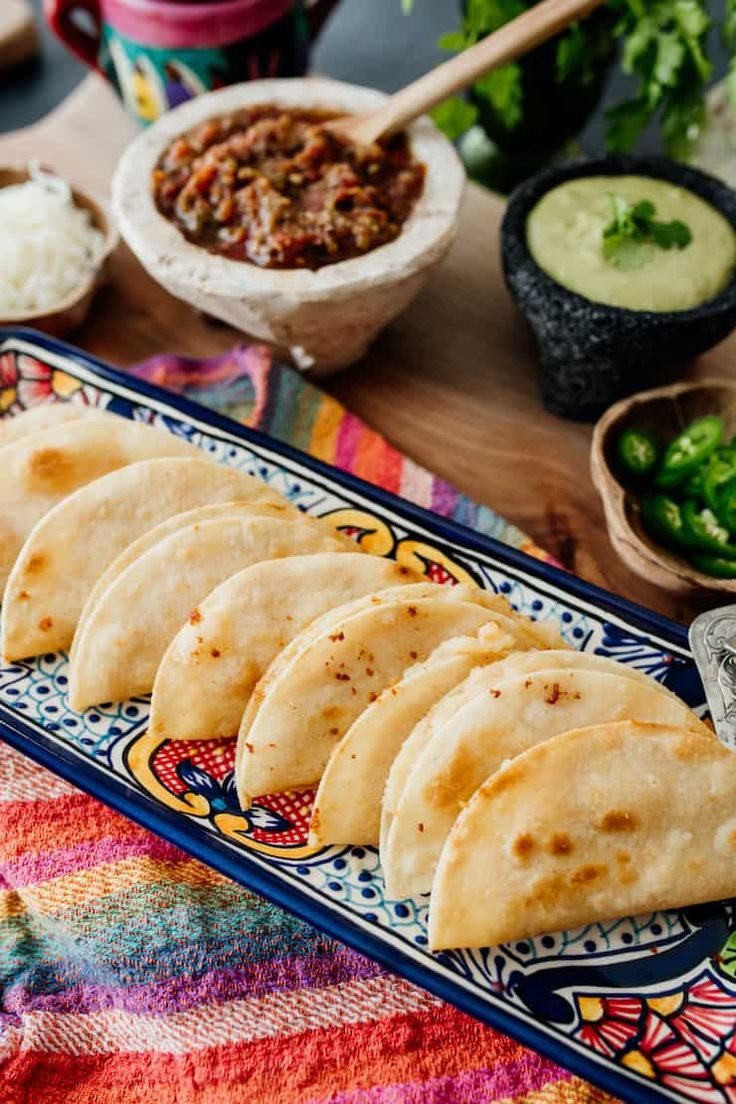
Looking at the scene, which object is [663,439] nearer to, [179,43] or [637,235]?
[637,235]

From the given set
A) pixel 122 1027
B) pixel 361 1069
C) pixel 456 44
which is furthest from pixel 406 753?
pixel 456 44

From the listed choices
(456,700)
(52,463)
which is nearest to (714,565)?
(456,700)

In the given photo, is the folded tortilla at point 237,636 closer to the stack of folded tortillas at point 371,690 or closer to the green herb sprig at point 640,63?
the stack of folded tortillas at point 371,690

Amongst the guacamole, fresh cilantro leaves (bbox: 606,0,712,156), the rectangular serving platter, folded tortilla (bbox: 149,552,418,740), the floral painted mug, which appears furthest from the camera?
the floral painted mug

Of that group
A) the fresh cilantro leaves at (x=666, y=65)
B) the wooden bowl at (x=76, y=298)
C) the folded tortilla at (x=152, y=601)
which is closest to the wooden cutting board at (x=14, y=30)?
the wooden bowl at (x=76, y=298)

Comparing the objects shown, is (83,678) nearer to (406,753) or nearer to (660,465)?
(406,753)

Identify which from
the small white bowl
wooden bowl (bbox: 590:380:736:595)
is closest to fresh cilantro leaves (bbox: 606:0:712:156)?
the small white bowl

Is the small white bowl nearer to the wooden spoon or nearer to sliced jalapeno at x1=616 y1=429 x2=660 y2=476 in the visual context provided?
the wooden spoon
